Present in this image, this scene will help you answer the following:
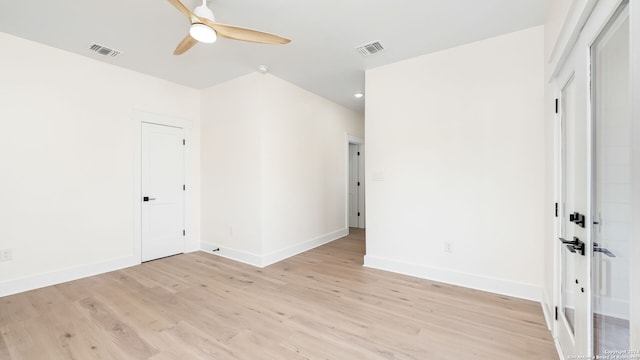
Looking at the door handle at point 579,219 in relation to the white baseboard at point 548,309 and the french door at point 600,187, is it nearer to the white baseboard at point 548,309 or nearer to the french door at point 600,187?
the french door at point 600,187

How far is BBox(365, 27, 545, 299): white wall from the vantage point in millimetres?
2695

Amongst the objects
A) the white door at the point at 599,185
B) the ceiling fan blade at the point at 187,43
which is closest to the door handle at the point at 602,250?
the white door at the point at 599,185

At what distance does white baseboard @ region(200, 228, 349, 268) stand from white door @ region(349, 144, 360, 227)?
167 centimetres

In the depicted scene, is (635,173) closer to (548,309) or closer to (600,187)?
(600,187)

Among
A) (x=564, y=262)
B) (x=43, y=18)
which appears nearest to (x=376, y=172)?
(x=564, y=262)

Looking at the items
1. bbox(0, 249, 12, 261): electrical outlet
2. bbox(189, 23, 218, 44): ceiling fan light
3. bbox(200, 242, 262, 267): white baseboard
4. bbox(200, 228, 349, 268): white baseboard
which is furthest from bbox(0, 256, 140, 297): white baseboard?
bbox(189, 23, 218, 44): ceiling fan light

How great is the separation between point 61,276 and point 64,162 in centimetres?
137

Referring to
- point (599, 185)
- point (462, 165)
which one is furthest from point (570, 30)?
point (462, 165)

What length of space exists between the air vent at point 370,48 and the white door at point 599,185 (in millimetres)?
1768

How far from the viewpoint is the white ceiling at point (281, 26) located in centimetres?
232

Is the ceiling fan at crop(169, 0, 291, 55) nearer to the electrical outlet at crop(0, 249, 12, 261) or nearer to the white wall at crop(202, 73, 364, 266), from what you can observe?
the white wall at crop(202, 73, 364, 266)

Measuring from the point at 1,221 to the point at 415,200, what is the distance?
4.62 meters

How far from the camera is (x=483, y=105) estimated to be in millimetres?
2912

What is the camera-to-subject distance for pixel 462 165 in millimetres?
3035
